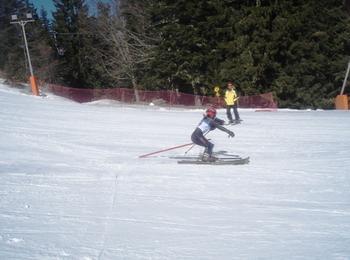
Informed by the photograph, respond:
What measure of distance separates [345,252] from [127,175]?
608cm

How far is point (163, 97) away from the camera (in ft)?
109

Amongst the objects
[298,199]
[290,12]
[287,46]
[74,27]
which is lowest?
[298,199]

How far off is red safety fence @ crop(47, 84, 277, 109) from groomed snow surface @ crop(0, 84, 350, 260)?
1334 cm

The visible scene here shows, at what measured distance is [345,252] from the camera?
19.1 feet

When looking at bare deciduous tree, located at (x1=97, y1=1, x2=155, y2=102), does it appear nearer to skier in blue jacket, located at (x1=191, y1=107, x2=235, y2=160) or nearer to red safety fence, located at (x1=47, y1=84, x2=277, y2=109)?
red safety fence, located at (x1=47, y1=84, x2=277, y2=109)

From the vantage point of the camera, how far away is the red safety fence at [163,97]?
103 feet

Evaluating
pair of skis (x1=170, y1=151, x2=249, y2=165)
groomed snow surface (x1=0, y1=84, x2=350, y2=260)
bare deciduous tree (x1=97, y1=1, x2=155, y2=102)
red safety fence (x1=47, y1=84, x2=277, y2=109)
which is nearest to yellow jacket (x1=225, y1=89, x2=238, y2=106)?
groomed snow surface (x1=0, y1=84, x2=350, y2=260)

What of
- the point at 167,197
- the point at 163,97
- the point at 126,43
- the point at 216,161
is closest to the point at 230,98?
the point at 216,161

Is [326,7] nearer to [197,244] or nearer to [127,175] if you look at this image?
[127,175]

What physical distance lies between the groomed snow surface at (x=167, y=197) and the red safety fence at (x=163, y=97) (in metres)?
13.3

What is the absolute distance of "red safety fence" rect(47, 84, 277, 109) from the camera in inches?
1238

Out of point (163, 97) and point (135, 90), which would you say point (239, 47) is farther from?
point (135, 90)

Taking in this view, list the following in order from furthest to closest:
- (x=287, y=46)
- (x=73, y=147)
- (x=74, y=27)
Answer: (x=74, y=27) < (x=287, y=46) < (x=73, y=147)

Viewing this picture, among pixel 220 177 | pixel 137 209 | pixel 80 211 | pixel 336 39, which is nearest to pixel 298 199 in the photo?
pixel 220 177
